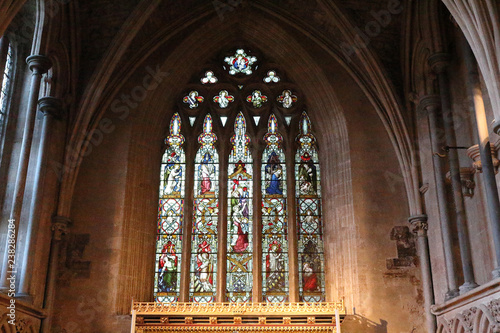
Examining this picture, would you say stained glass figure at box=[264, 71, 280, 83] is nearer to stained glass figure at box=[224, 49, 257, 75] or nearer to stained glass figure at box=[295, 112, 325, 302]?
stained glass figure at box=[224, 49, 257, 75]

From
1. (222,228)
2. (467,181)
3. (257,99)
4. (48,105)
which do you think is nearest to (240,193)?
(222,228)

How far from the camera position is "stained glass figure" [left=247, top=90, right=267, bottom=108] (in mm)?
15977

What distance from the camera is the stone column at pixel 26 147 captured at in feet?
38.9

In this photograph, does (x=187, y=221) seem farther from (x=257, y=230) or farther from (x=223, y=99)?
(x=223, y=99)

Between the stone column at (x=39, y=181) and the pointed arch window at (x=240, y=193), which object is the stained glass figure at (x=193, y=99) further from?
the stone column at (x=39, y=181)

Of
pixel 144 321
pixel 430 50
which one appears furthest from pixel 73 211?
pixel 430 50

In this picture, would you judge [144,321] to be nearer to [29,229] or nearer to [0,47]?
[29,229]

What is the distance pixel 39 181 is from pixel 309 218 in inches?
235

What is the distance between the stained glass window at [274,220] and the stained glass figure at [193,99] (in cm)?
185

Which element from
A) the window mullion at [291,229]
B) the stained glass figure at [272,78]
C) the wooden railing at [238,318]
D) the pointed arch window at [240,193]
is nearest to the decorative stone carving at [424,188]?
the pointed arch window at [240,193]

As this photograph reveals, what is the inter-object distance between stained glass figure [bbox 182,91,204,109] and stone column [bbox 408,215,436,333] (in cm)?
600

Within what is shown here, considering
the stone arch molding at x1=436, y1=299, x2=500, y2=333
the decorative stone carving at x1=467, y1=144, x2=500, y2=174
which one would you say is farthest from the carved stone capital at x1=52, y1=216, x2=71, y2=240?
the decorative stone carving at x1=467, y1=144, x2=500, y2=174

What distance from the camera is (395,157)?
14.2m

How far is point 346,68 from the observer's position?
48.9 ft
